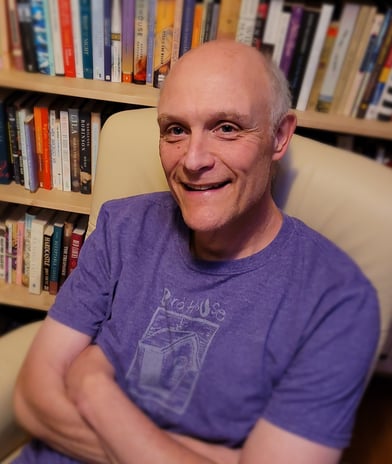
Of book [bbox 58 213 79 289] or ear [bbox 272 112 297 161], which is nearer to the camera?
ear [bbox 272 112 297 161]

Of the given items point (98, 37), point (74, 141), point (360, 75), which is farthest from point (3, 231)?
point (360, 75)

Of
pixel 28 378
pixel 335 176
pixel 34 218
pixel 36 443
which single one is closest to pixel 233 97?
pixel 335 176

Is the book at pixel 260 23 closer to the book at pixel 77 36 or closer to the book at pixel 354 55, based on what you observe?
the book at pixel 354 55

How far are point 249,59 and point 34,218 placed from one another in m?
0.94

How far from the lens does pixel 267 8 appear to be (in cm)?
109

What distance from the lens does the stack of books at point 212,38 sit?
3.56 ft

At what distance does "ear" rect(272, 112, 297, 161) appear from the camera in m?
0.87

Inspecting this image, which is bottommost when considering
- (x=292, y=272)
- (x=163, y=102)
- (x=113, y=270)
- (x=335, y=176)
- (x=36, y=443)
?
(x=36, y=443)

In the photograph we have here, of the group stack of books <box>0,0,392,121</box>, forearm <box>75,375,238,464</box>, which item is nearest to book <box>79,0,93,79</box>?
stack of books <box>0,0,392,121</box>

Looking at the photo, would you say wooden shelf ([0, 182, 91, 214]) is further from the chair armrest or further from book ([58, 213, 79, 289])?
the chair armrest

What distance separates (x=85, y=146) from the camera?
136 cm

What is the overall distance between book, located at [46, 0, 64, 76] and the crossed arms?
27.2 inches

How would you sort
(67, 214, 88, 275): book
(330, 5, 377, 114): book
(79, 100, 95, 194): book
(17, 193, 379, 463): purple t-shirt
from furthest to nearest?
(67, 214, 88, 275): book
(79, 100, 95, 194): book
(330, 5, 377, 114): book
(17, 193, 379, 463): purple t-shirt

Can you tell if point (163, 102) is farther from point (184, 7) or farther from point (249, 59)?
point (184, 7)
